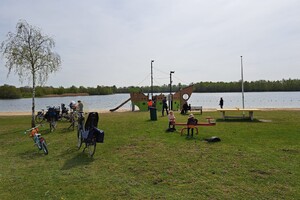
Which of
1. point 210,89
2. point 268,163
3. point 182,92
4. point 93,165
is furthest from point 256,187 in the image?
point 210,89

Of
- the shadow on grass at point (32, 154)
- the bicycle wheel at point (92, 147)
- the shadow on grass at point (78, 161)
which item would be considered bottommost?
the shadow on grass at point (32, 154)

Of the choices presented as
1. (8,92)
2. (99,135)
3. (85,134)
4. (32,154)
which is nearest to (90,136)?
(99,135)

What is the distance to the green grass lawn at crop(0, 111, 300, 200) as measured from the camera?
4895 mm

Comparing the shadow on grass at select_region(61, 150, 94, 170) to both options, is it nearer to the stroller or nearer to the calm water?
the stroller

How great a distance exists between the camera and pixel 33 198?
483 cm

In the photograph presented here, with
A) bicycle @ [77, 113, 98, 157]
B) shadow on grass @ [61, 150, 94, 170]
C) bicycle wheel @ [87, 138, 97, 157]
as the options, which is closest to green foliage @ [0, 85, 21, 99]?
bicycle @ [77, 113, 98, 157]

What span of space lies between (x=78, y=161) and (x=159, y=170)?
2.51 meters

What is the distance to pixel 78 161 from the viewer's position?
291 inches

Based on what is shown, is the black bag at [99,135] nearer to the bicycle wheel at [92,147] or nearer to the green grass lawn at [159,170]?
the bicycle wheel at [92,147]

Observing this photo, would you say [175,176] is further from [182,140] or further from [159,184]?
[182,140]

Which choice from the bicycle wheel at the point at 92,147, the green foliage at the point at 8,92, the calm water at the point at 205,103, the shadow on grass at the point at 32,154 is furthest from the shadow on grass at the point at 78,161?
the green foliage at the point at 8,92

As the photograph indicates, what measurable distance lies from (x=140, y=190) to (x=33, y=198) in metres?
1.93

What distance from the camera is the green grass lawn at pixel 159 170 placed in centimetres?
489

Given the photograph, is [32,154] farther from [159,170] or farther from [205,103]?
[205,103]
